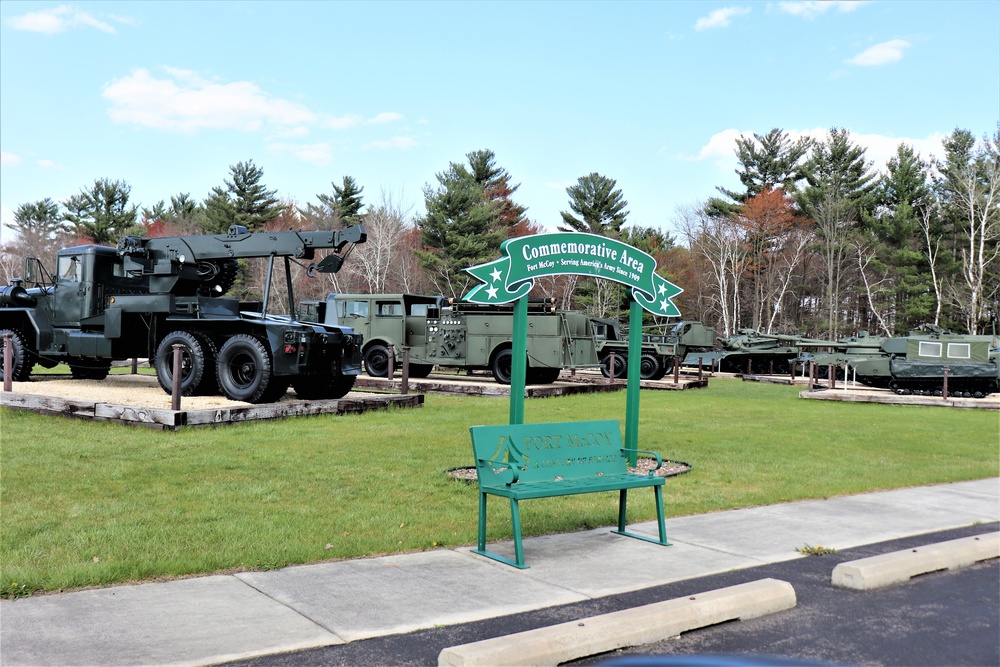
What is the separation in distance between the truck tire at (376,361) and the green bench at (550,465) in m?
16.3

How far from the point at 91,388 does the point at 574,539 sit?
1243 centimetres

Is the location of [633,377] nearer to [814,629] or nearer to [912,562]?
[912,562]

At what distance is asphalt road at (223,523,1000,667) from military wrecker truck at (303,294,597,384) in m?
15.7

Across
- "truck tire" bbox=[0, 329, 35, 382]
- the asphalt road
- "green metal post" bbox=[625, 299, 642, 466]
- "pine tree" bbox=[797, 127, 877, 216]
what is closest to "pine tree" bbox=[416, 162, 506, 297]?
"pine tree" bbox=[797, 127, 877, 216]

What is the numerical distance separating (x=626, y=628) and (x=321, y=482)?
4.67m

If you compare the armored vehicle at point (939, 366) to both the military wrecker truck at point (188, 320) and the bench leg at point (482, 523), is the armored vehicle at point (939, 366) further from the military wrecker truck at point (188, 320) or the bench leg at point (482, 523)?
the bench leg at point (482, 523)

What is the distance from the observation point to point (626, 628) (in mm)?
4559

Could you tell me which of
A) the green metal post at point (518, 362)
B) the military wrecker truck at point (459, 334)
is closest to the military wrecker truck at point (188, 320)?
the military wrecker truck at point (459, 334)

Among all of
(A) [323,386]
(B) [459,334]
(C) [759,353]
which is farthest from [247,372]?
(C) [759,353]

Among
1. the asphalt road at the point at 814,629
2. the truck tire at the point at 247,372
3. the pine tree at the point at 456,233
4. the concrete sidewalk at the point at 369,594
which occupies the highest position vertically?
the pine tree at the point at 456,233

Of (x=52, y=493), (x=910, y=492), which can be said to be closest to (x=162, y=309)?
(x=52, y=493)

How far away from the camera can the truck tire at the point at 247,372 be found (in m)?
13.7

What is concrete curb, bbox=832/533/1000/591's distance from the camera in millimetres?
5758

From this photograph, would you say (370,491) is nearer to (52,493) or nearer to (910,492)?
(52,493)
